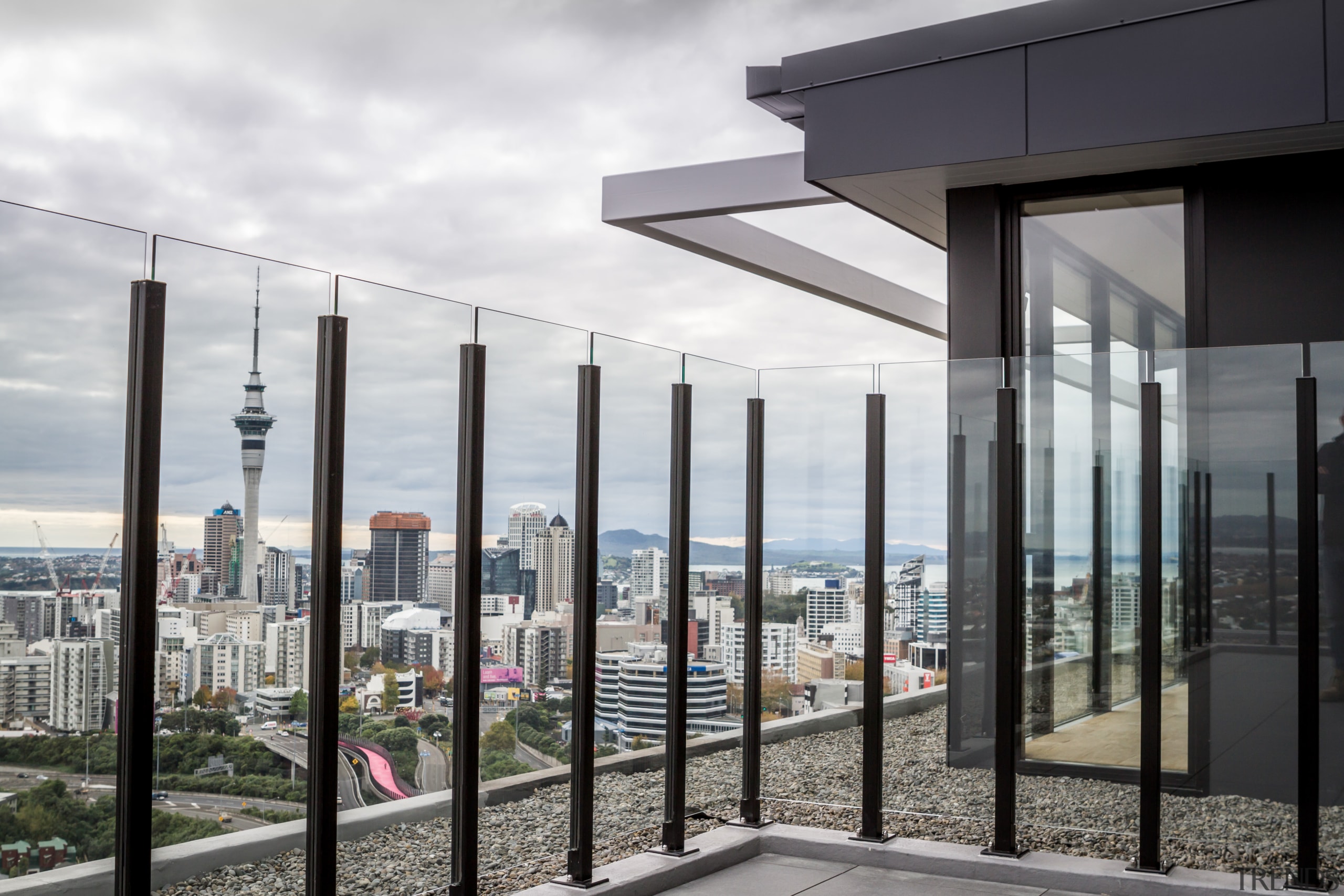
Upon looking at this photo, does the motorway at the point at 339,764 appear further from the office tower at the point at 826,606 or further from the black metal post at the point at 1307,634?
the black metal post at the point at 1307,634

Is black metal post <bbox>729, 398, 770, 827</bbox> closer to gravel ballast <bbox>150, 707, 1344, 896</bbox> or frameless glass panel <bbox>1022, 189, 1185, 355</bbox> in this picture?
gravel ballast <bbox>150, 707, 1344, 896</bbox>

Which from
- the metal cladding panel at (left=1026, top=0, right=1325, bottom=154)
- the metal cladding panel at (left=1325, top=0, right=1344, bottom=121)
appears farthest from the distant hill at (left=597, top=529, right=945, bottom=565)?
the metal cladding panel at (left=1325, top=0, right=1344, bottom=121)

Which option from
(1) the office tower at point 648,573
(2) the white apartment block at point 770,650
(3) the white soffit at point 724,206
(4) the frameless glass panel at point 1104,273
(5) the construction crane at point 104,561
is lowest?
(2) the white apartment block at point 770,650

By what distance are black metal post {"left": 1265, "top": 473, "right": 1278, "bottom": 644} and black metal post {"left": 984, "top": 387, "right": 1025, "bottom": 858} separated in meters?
1.13

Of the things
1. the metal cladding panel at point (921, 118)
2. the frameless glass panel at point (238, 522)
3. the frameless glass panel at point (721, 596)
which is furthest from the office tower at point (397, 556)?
the metal cladding panel at point (921, 118)

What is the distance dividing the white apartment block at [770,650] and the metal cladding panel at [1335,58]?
3.83 m

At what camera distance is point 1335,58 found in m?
5.18

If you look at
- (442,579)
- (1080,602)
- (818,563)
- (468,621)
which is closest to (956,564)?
(1080,602)

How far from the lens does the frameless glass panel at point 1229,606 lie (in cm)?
492

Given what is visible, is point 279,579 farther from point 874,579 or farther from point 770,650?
point 874,579

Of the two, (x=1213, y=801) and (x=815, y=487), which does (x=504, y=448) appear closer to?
(x=815, y=487)

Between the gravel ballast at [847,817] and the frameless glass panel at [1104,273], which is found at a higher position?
the frameless glass panel at [1104,273]

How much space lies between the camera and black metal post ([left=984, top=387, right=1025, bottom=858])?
17.5 ft

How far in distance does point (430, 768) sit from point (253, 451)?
142 centimetres
